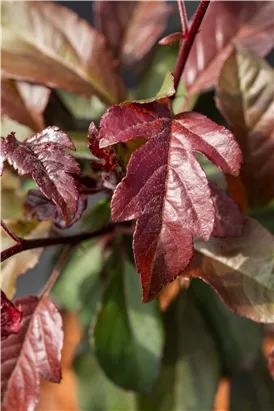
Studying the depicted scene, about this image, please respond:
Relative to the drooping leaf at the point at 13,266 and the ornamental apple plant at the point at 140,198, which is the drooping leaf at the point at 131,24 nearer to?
the ornamental apple plant at the point at 140,198

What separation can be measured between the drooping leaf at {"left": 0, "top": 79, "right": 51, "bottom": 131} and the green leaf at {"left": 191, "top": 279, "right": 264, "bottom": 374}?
324mm

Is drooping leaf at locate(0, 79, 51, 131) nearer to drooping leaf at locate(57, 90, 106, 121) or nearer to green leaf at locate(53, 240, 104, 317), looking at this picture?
drooping leaf at locate(57, 90, 106, 121)

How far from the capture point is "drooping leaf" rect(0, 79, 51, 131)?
0.54 m

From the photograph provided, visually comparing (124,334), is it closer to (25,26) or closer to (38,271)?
(25,26)

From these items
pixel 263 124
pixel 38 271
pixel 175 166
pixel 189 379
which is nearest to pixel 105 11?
pixel 263 124

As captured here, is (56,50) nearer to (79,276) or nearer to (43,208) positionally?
(43,208)

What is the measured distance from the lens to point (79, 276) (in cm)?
75

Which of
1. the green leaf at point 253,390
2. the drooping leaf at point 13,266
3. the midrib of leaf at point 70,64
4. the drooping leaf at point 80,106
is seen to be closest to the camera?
the drooping leaf at point 13,266

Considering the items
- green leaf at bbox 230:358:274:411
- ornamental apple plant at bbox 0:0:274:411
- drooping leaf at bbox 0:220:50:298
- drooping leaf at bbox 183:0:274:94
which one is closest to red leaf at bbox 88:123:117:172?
ornamental apple plant at bbox 0:0:274:411

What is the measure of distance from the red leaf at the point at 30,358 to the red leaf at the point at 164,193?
0.41 ft

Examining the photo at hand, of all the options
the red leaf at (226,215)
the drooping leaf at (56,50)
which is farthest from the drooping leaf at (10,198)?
the red leaf at (226,215)

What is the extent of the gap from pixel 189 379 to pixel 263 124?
0.39 m

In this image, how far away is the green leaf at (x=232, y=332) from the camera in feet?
2.35

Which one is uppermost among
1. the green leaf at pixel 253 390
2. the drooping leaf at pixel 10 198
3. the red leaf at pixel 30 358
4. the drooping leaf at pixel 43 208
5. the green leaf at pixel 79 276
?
the drooping leaf at pixel 43 208
